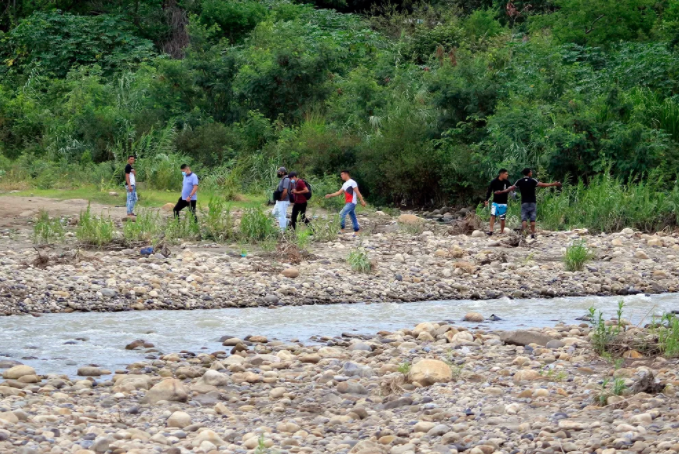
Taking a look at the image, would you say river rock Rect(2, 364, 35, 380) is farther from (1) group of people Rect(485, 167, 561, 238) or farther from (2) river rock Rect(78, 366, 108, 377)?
(1) group of people Rect(485, 167, 561, 238)

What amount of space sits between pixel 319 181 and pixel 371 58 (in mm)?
9915

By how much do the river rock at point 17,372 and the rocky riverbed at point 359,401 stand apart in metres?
0.01

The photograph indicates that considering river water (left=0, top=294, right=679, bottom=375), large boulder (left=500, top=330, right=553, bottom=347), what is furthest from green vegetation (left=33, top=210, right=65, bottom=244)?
large boulder (left=500, top=330, right=553, bottom=347)

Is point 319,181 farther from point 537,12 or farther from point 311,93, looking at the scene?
point 537,12

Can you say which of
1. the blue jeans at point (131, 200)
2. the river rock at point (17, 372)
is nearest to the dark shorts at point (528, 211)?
the blue jeans at point (131, 200)

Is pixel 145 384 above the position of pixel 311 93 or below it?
below

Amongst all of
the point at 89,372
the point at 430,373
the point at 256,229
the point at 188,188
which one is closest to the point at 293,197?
the point at 256,229

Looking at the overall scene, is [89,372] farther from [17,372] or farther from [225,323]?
[225,323]

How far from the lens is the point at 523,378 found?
8633 mm

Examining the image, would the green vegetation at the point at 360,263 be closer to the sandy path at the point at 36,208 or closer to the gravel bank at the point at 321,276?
the gravel bank at the point at 321,276

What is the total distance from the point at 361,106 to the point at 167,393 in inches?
775

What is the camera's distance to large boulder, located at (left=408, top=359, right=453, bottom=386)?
8.59m

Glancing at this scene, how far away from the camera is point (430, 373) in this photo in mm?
8633

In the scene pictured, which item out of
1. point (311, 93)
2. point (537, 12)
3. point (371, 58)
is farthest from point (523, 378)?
point (537, 12)
